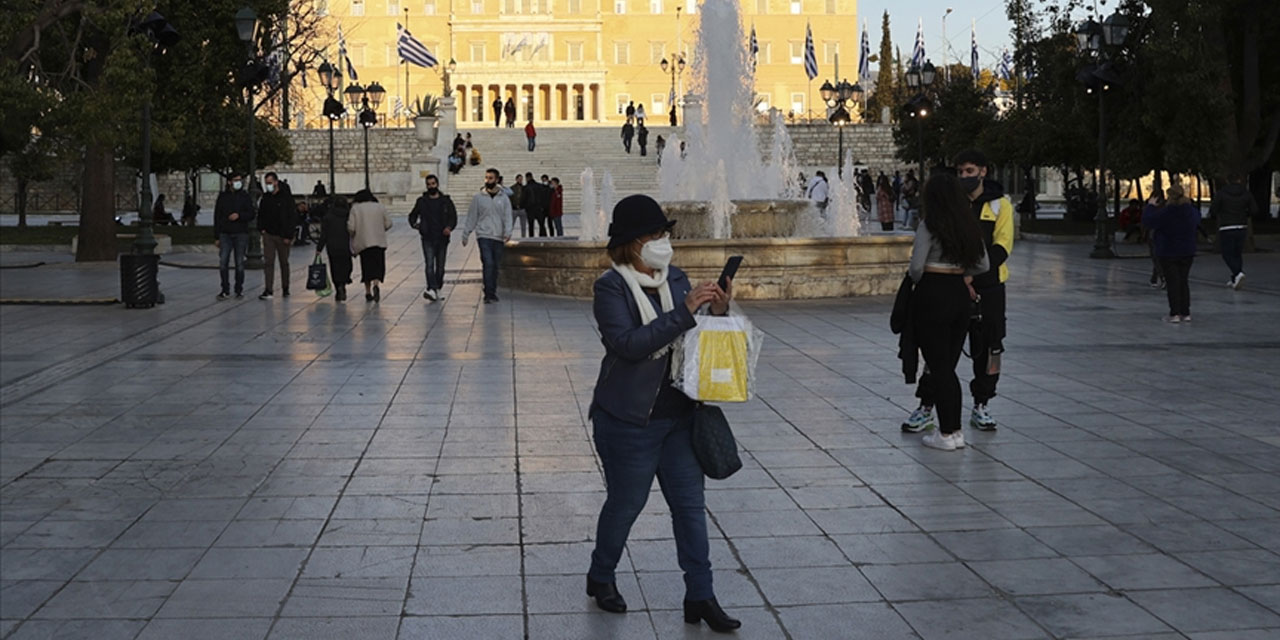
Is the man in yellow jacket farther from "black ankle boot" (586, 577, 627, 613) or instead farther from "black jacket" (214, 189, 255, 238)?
"black jacket" (214, 189, 255, 238)

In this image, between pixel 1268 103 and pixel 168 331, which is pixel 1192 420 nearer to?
pixel 168 331

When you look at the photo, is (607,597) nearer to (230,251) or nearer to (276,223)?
(276,223)

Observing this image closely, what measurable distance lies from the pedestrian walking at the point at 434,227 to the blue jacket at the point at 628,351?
45.8ft

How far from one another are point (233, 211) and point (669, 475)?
15.3 m

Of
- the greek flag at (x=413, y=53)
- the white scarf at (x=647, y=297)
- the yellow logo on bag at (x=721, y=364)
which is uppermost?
the greek flag at (x=413, y=53)

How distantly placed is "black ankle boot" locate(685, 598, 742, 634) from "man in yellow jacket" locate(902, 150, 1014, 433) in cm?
418

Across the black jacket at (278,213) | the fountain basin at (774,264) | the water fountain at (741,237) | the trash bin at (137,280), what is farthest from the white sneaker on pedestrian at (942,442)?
the black jacket at (278,213)

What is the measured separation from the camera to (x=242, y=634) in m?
5.28

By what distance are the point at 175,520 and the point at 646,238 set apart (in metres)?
3.12

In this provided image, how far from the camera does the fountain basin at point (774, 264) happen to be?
749 inches

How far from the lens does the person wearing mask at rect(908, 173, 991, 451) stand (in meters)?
8.32

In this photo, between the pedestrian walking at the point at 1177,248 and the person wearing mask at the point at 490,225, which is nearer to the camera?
the pedestrian walking at the point at 1177,248

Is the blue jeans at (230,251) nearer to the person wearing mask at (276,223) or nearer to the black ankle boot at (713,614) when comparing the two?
the person wearing mask at (276,223)

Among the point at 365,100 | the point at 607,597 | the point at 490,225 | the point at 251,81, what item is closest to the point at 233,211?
the point at 490,225
